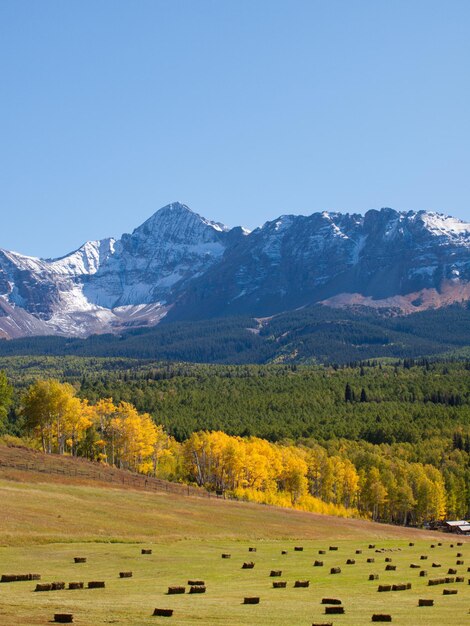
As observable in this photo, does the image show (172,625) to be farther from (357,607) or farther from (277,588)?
(277,588)

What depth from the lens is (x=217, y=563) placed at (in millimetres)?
60750

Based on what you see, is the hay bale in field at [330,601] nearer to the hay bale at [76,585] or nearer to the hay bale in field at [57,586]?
the hay bale at [76,585]

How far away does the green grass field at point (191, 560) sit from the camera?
33594 millimetres

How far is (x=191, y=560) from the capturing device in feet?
204

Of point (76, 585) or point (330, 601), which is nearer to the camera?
point (330, 601)

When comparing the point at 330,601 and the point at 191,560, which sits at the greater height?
the point at 330,601

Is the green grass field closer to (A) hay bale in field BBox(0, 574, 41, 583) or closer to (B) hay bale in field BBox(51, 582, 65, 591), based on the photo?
(B) hay bale in field BBox(51, 582, 65, 591)

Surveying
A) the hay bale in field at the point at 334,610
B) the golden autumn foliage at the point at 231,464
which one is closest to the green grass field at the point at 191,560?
the hay bale in field at the point at 334,610

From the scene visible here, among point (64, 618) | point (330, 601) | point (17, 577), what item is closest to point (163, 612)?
point (64, 618)

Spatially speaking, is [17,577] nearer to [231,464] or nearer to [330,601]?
[330,601]

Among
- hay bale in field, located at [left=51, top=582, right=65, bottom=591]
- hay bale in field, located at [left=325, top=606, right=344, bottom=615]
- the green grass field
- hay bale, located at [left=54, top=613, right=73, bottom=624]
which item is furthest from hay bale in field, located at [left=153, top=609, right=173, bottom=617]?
hay bale in field, located at [left=51, top=582, right=65, bottom=591]

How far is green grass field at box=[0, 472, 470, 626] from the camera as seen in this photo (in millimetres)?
33594

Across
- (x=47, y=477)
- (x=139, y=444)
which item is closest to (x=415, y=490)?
(x=139, y=444)

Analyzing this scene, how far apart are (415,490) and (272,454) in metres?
37.0
